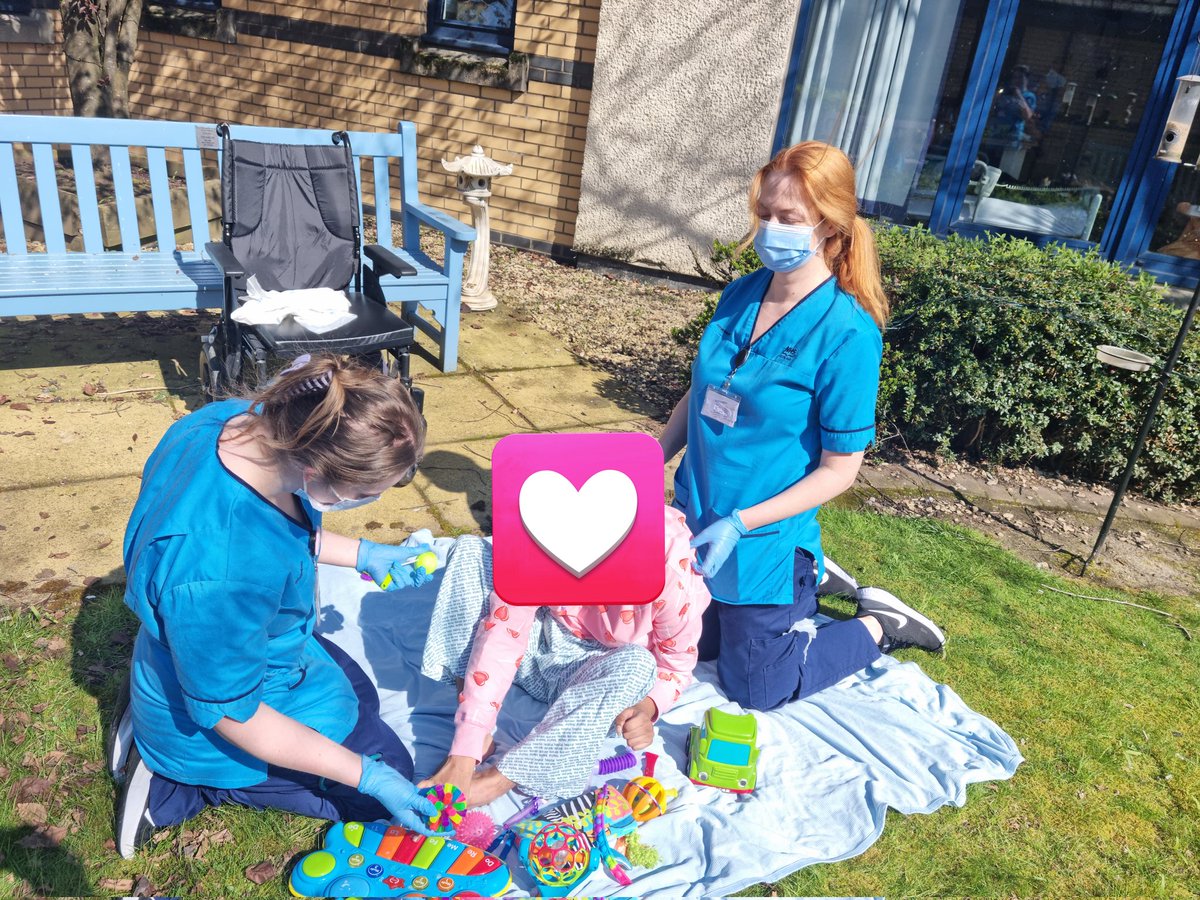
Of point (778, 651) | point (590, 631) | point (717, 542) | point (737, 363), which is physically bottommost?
point (778, 651)

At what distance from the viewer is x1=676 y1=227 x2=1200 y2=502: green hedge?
500 cm

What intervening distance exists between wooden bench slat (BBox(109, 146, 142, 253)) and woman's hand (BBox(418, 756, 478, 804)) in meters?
3.70

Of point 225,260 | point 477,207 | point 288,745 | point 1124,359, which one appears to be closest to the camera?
point 288,745

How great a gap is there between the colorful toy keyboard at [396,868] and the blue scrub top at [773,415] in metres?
1.20

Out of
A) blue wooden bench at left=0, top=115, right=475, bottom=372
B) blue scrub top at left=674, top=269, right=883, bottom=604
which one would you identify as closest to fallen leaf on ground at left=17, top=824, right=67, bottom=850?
blue scrub top at left=674, top=269, right=883, bottom=604

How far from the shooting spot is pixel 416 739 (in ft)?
9.58

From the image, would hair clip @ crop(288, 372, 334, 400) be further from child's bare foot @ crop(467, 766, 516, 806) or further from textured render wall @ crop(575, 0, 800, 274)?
textured render wall @ crop(575, 0, 800, 274)

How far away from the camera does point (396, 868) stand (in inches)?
92.2

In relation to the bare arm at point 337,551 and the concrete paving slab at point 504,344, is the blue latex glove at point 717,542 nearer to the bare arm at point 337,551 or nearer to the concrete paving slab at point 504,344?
the bare arm at point 337,551

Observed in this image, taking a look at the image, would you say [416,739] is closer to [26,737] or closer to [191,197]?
[26,737]

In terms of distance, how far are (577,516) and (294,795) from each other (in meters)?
1.08

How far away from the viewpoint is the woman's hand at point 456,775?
8.54 ft

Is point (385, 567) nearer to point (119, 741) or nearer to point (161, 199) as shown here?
point (119, 741)

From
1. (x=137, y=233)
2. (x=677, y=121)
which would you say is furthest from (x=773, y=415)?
(x=677, y=121)
